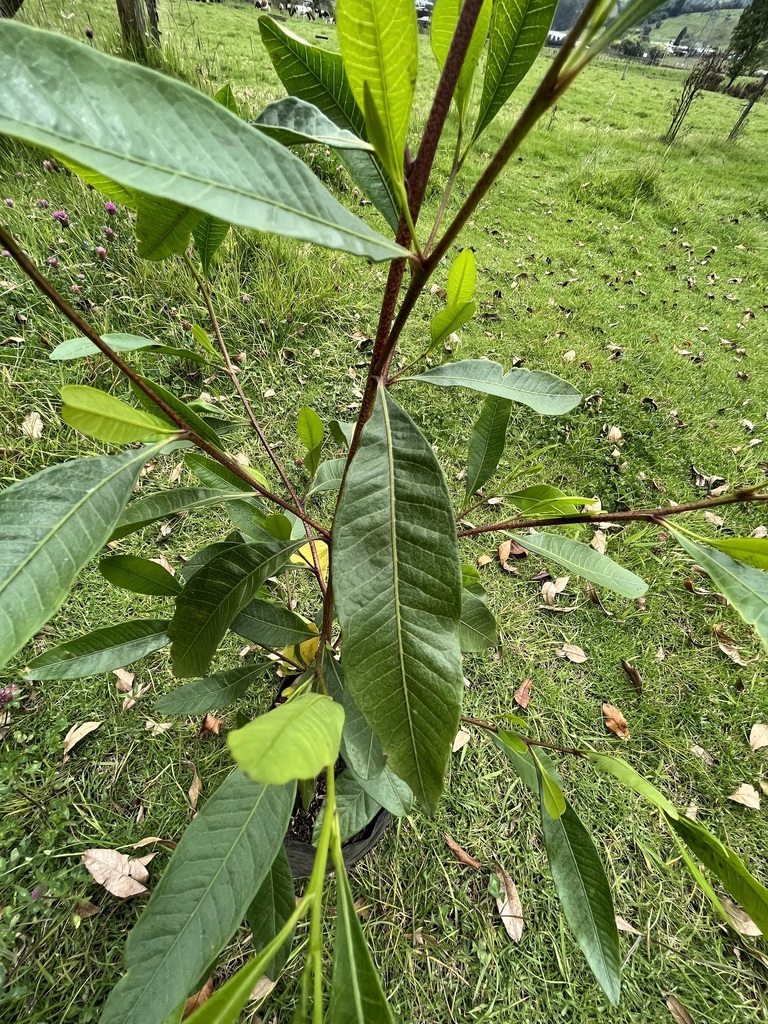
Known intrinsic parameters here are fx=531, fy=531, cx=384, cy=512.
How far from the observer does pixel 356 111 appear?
56 cm

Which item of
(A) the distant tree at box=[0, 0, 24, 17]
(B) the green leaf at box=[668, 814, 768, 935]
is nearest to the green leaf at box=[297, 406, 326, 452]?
(B) the green leaf at box=[668, 814, 768, 935]

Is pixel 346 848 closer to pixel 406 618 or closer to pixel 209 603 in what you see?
pixel 209 603

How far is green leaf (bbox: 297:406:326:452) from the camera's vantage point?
855 mm

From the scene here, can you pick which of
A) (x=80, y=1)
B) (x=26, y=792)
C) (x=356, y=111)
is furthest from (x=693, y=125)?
(x=26, y=792)

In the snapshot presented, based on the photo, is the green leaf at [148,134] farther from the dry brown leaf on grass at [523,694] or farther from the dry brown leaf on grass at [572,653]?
the dry brown leaf on grass at [572,653]

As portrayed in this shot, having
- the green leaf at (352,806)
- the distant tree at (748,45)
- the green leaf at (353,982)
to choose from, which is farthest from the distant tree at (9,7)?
the distant tree at (748,45)

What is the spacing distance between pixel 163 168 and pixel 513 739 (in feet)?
2.51

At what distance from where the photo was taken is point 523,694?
5.67 ft

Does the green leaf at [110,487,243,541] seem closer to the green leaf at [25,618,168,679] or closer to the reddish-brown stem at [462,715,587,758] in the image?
the green leaf at [25,618,168,679]

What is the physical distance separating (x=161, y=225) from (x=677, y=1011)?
1880 mm

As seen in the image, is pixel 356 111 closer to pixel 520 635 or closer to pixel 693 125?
pixel 520 635

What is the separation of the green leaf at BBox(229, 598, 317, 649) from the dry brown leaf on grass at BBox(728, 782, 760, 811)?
5.14ft

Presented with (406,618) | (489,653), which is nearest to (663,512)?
(406,618)

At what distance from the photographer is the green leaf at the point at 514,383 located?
2.32ft
